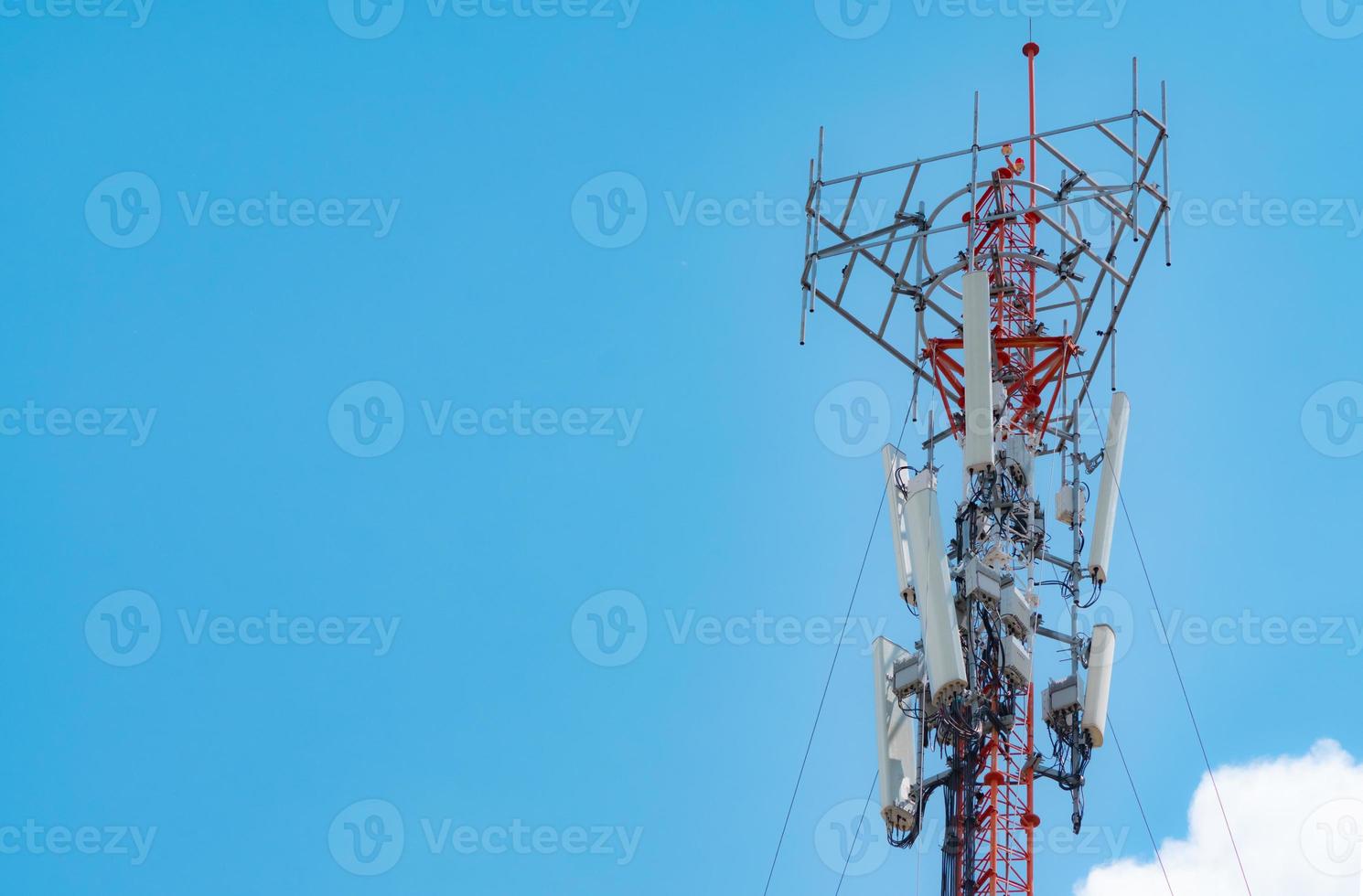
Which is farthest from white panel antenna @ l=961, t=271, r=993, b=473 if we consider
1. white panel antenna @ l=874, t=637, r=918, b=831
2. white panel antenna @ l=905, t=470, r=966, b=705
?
white panel antenna @ l=874, t=637, r=918, b=831

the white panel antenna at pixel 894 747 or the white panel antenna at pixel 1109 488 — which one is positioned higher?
the white panel antenna at pixel 1109 488

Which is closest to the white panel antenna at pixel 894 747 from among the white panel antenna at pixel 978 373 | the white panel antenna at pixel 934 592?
the white panel antenna at pixel 934 592

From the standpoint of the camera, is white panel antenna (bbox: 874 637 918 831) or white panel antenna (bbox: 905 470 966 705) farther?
white panel antenna (bbox: 874 637 918 831)

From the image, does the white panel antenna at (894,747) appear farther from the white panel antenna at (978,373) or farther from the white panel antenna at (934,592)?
the white panel antenna at (978,373)

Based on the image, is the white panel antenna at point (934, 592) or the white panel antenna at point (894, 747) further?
the white panel antenna at point (894, 747)

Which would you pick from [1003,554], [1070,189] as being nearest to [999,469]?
[1003,554]

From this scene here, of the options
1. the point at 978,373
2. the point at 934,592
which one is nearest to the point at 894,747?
the point at 934,592

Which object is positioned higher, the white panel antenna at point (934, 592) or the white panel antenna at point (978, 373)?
the white panel antenna at point (978, 373)

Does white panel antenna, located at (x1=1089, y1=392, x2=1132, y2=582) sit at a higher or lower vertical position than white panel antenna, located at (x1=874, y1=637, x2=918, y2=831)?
higher

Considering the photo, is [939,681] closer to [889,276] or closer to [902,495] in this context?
[902,495]

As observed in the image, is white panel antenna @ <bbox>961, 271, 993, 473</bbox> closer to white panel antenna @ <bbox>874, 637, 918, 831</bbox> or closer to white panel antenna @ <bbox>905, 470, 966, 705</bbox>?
white panel antenna @ <bbox>905, 470, 966, 705</bbox>

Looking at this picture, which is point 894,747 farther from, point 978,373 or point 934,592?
point 978,373

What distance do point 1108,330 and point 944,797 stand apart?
33.8 ft

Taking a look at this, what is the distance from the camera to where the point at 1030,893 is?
55.2 metres
